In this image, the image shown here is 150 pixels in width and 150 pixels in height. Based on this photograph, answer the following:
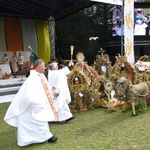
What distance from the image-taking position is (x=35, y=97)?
373 centimetres

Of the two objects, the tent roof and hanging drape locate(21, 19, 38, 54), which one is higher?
the tent roof

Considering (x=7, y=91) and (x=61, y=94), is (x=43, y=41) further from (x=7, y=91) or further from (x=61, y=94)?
(x=61, y=94)

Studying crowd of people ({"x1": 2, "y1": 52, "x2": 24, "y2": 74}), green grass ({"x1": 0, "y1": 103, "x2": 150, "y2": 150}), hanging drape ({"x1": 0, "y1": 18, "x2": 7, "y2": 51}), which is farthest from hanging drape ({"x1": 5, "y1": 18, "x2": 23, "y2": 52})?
green grass ({"x1": 0, "y1": 103, "x2": 150, "y2": 150})

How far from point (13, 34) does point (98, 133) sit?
10536 mm

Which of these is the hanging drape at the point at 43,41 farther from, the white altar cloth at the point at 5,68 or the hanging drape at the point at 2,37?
the white altar cloth at the point at 5,68

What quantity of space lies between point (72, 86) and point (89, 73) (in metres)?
1.02

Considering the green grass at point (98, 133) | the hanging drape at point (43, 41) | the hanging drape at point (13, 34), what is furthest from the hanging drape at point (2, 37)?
the green grass at point (98, 133)

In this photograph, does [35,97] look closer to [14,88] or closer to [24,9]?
[14,88]

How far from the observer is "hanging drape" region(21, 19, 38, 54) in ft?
46.2

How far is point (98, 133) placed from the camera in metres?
4.38

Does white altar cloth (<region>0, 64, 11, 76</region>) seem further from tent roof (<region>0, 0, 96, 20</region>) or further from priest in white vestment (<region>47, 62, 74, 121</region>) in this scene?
priest in white vestment (<region>47, 62, 74, 121</region>)

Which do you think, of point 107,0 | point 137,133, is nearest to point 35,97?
point 137,133

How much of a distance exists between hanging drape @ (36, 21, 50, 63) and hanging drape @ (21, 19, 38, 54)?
Result: 0.79 feet

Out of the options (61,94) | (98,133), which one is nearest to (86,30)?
(61,94)
